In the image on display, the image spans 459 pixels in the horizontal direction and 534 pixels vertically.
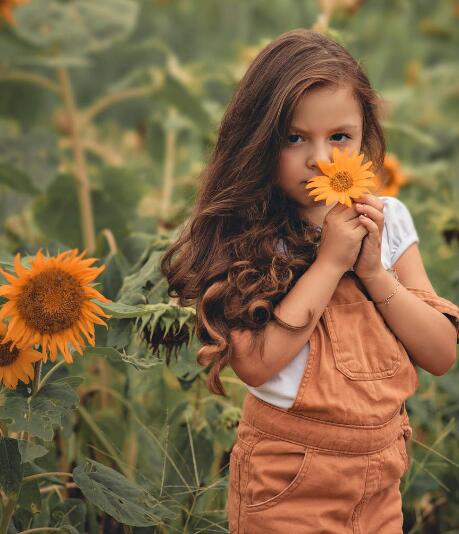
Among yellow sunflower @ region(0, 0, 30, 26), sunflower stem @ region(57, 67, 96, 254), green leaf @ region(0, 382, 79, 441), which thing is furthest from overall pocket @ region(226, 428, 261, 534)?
yellow sunflower @ region(0, 0, 30, 26)

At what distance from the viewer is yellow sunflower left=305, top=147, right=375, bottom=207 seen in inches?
47.8

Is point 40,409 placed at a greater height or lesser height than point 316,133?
lesser

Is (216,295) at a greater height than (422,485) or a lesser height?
greater

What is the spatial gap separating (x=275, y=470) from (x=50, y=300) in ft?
1.24

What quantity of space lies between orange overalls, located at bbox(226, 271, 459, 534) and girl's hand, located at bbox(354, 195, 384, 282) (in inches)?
1.4

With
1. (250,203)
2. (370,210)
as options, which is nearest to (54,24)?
(250,203)

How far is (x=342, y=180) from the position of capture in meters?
1.21

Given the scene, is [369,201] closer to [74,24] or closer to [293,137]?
[293,137]

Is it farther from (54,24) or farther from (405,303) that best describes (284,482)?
(54,24)

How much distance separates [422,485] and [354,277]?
2.05 ft

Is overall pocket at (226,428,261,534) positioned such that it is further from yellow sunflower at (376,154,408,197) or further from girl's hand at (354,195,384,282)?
yellow sunflower at (376,154,408,197)

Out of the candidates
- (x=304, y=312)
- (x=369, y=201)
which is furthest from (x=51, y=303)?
(x=369, y=201)

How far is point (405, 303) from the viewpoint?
1283 millimetres

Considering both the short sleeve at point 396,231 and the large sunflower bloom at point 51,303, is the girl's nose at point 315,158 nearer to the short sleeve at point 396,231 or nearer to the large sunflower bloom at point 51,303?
the short sleeve at point 396,231
